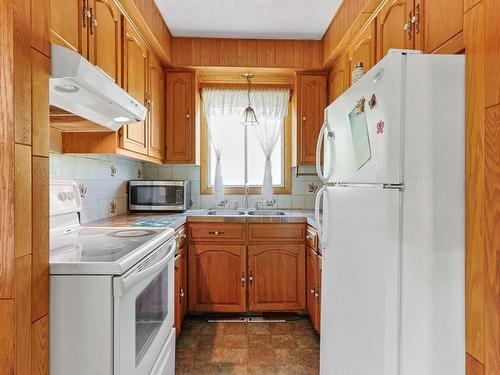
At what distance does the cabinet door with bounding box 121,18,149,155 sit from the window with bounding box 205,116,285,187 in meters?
1.08

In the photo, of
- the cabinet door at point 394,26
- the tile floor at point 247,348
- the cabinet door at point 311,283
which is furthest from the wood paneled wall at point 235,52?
the tile floor at point 247,348

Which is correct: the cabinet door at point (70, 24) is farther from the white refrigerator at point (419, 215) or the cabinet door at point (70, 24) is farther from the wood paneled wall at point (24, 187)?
the white refrigerator at point (419, 215)

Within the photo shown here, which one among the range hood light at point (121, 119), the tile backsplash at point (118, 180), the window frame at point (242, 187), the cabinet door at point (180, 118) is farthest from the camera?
the window frame at point (242, 187)

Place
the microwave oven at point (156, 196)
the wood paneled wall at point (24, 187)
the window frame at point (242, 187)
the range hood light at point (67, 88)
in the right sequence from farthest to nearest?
the window frame at point (242, 187)
the microwave oven at point (156, 196)
the range hood light at point (67, 88)
the wood paneled wall at point (24, 187)

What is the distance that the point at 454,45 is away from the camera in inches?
47.5

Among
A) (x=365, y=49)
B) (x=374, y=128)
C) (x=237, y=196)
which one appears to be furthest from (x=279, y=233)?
(x=374, y=128)

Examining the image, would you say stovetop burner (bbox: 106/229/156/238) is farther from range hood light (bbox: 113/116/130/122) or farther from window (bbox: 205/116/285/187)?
window (bbox: 205/116/285/187)

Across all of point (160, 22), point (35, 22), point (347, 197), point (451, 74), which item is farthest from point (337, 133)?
point (160, 22)

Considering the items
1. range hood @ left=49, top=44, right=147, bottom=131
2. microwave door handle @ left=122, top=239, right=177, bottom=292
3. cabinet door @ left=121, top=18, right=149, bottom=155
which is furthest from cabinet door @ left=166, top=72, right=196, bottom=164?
microwave door handle @ left=122, top=239, right=177, bottom=292

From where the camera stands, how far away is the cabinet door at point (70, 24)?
1302 millimetres

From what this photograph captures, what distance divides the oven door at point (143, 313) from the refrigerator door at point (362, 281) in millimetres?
798

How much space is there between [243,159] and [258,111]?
0.50m

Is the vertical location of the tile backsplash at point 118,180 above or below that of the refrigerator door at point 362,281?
above

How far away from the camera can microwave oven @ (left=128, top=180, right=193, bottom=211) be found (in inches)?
110
